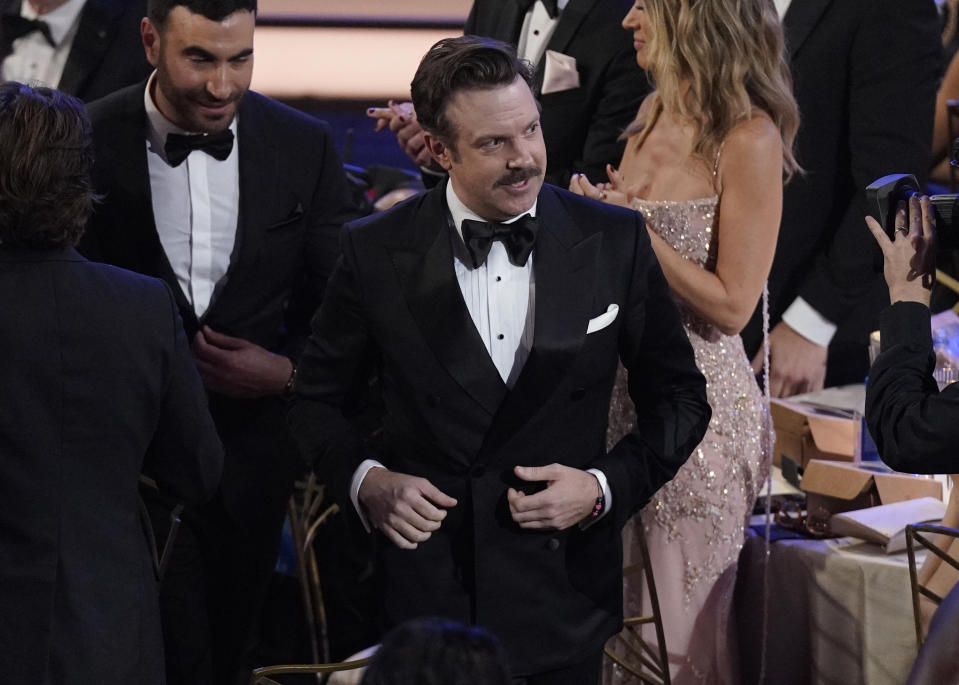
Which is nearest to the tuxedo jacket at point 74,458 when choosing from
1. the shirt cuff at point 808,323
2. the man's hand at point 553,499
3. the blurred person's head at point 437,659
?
the man's hand at point 553,499

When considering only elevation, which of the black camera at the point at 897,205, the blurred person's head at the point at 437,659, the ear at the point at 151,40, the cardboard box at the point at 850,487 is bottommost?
the cardboard box at the point at 850,487

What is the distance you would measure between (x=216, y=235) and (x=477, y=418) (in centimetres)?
95

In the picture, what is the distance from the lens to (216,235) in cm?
273

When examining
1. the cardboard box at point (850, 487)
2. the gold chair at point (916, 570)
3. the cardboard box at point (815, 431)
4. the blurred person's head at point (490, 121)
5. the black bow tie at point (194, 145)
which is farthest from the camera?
the cardboard box at point (815, 431)

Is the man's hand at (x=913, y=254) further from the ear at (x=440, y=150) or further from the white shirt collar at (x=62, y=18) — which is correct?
the white shirt collar at (x=62, y=18)

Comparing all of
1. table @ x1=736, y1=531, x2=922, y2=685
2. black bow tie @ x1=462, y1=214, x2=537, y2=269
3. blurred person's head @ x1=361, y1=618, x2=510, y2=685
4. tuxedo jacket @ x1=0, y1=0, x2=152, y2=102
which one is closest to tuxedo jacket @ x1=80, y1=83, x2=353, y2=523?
tuxedo jacket @ x1=0, y1=0, x2=152, y2=102

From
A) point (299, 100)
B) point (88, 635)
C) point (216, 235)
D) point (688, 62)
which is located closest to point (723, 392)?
point (688, 62)

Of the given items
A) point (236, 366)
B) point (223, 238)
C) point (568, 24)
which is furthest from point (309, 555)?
point (568, 24)

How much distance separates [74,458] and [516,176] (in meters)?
0.80

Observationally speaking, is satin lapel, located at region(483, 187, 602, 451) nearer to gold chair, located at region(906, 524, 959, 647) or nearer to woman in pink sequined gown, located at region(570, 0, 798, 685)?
woman in pink sequined gown, located at region(570, 0, 798, 685)

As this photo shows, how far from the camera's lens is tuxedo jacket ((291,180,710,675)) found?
2.04 metres

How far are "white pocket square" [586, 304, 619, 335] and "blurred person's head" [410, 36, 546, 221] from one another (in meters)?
0.21

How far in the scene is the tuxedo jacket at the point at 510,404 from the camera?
6.68 ft

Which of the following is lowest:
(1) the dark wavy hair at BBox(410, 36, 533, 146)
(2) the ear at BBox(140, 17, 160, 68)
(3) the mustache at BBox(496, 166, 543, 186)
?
(3) the mustache at BBox(496, 166, 543, 186)
